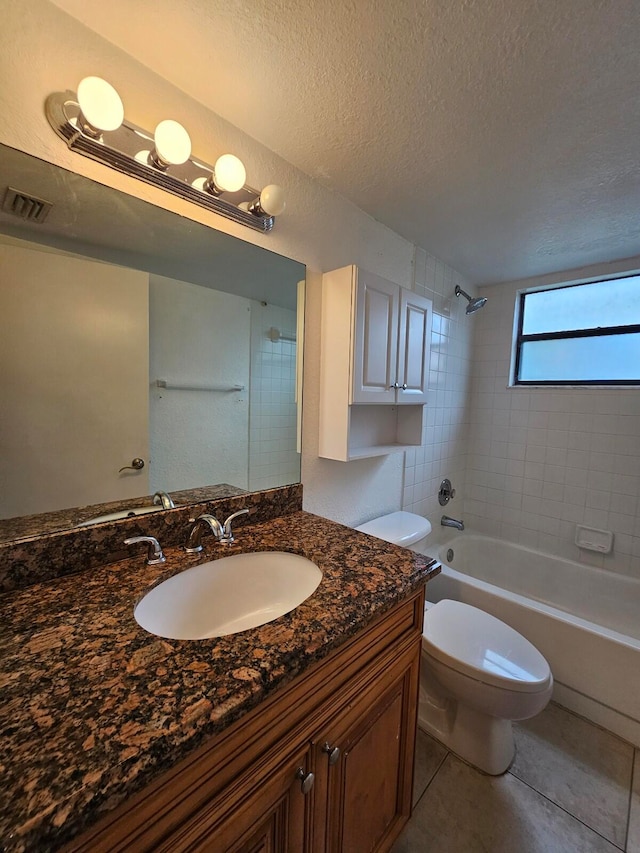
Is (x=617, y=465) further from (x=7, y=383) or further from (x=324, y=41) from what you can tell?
(x=7, y=383)

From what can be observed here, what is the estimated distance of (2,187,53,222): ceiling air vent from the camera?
746 mm

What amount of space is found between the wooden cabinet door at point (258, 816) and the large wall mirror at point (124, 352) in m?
0.66

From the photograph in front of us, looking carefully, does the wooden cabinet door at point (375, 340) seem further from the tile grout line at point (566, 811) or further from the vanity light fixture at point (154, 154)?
the tile grout line at point (566, 811)

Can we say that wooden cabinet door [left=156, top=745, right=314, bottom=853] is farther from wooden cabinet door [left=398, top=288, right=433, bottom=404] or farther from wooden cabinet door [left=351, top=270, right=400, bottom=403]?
wooden cabinet door [left=398, top=288, right=433, bottom=404]

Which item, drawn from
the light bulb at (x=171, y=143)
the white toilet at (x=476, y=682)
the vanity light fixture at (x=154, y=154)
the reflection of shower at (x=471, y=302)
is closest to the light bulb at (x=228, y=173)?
the vanity light fixture at (x=154, y=154)

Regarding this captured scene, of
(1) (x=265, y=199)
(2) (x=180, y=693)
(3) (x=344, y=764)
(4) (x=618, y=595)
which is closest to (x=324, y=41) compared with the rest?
(1) (x=265, y=199)

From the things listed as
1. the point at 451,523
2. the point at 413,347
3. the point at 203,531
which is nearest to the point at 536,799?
the point at 451,523

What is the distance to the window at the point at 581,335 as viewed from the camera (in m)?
2.05

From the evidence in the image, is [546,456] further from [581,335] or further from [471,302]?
[471,302]

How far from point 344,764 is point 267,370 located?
1113mm

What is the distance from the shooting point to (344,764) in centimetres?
74

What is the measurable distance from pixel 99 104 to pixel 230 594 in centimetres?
122

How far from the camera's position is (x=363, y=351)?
1338 mm

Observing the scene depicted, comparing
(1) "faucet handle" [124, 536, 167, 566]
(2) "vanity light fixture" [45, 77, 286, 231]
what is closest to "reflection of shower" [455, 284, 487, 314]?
(2) "vanity light fixture" [45, 77, 286, 231]
